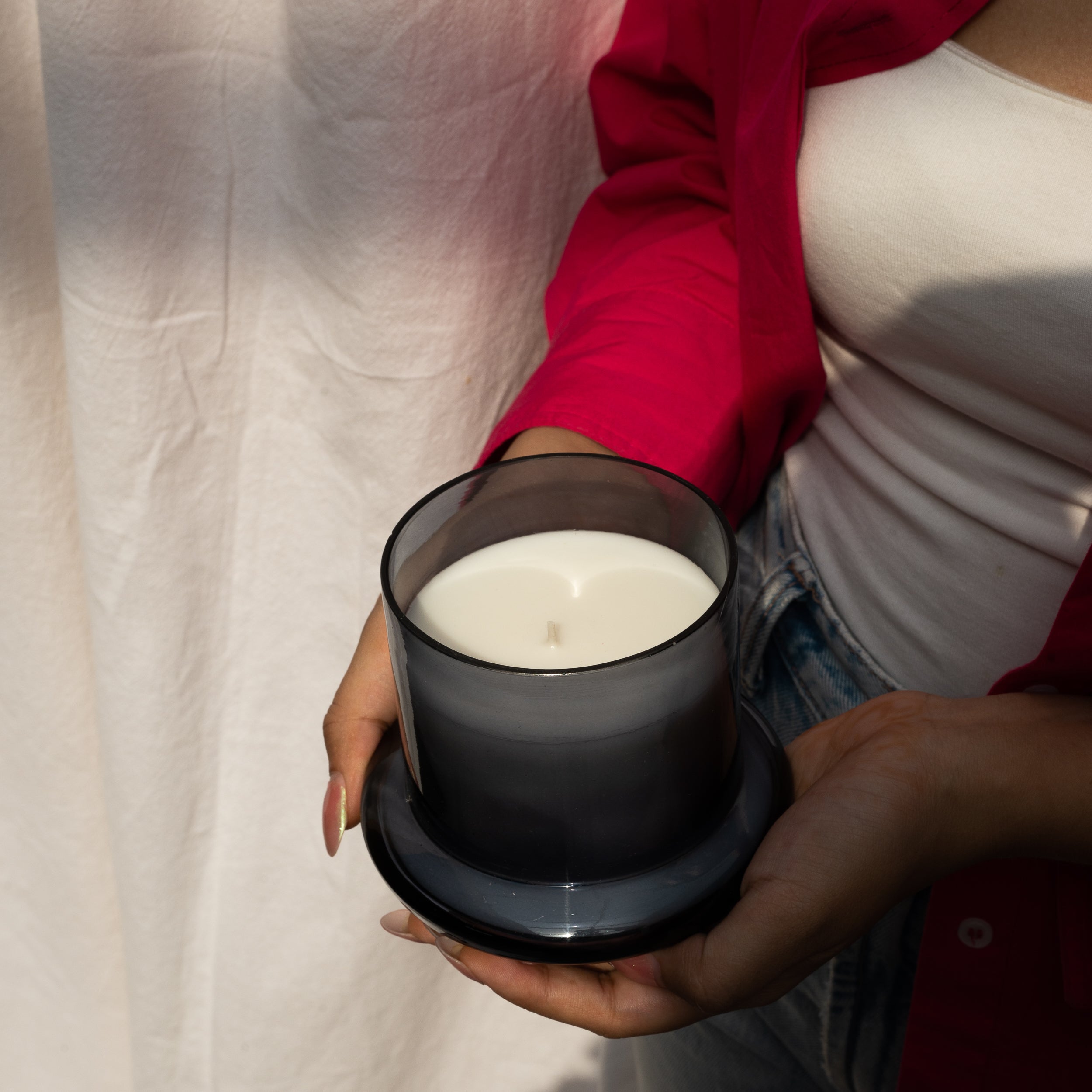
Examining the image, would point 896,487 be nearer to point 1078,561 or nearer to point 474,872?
point 1078,561

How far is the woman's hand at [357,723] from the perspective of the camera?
445 mm

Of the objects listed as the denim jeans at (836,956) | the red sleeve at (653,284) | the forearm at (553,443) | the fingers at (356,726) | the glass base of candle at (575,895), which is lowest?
the denim jeans at (836,956)

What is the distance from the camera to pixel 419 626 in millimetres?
377

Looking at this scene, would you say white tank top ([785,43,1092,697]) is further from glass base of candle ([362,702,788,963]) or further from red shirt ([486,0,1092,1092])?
glass base of candle ([362,702,788,963])

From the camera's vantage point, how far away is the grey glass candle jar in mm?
329

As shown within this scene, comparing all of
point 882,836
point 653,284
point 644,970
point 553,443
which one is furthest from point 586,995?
point 653,284

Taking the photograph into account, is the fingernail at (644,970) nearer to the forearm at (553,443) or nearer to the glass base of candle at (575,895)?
the glass base of candle at (575,895)

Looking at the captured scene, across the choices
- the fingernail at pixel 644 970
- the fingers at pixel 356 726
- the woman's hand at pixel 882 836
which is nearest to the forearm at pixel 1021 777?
the woman's hand at pixel 882 836

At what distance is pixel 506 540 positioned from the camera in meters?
0.42

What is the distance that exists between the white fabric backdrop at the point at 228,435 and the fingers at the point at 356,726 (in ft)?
0.91

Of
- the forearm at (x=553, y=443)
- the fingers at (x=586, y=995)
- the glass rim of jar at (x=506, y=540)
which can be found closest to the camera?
the glass rim of jar at (x=506, y=540)

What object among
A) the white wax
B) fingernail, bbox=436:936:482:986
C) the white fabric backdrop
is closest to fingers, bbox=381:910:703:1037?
fingernail, bbox=436:936:482:986

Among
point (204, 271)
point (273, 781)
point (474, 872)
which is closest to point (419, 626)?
point (474, 872)

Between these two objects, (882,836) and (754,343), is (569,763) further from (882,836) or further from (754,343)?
(754,343)
